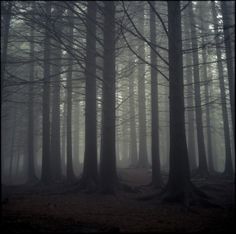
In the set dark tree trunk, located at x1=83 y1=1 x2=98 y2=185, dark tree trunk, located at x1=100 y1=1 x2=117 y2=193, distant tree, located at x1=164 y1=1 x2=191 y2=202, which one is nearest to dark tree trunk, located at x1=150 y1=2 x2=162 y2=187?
dark tree trunk, located at x1=100 y1=1 x2=117 y2=193

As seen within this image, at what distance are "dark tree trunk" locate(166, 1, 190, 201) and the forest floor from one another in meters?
0.66

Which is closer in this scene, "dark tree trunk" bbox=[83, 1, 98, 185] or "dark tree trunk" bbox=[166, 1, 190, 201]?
"dark tree trunk" bbox=[166, 1, 190, 201]

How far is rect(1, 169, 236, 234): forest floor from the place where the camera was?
21.7 feet

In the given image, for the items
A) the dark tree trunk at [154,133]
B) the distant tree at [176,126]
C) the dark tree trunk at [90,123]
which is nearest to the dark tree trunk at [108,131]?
the dark tree trunk at [90,123]

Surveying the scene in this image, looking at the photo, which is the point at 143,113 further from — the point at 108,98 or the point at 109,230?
the point at 109,230

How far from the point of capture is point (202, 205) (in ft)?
31.3

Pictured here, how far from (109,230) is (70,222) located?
132 centimetres

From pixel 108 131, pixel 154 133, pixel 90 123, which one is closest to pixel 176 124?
pixel 108 131

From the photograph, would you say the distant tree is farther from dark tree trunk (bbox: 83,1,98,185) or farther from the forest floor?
dark tree trunk (bbox: 83,1,98,185)

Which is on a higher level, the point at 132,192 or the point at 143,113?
the point at 143,113

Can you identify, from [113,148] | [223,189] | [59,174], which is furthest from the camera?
[59,174]

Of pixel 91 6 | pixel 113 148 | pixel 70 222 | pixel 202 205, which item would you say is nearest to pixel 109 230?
pixel 70 222

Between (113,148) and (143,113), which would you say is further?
(143,113)

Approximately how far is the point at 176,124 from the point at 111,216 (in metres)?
→ 3.84
